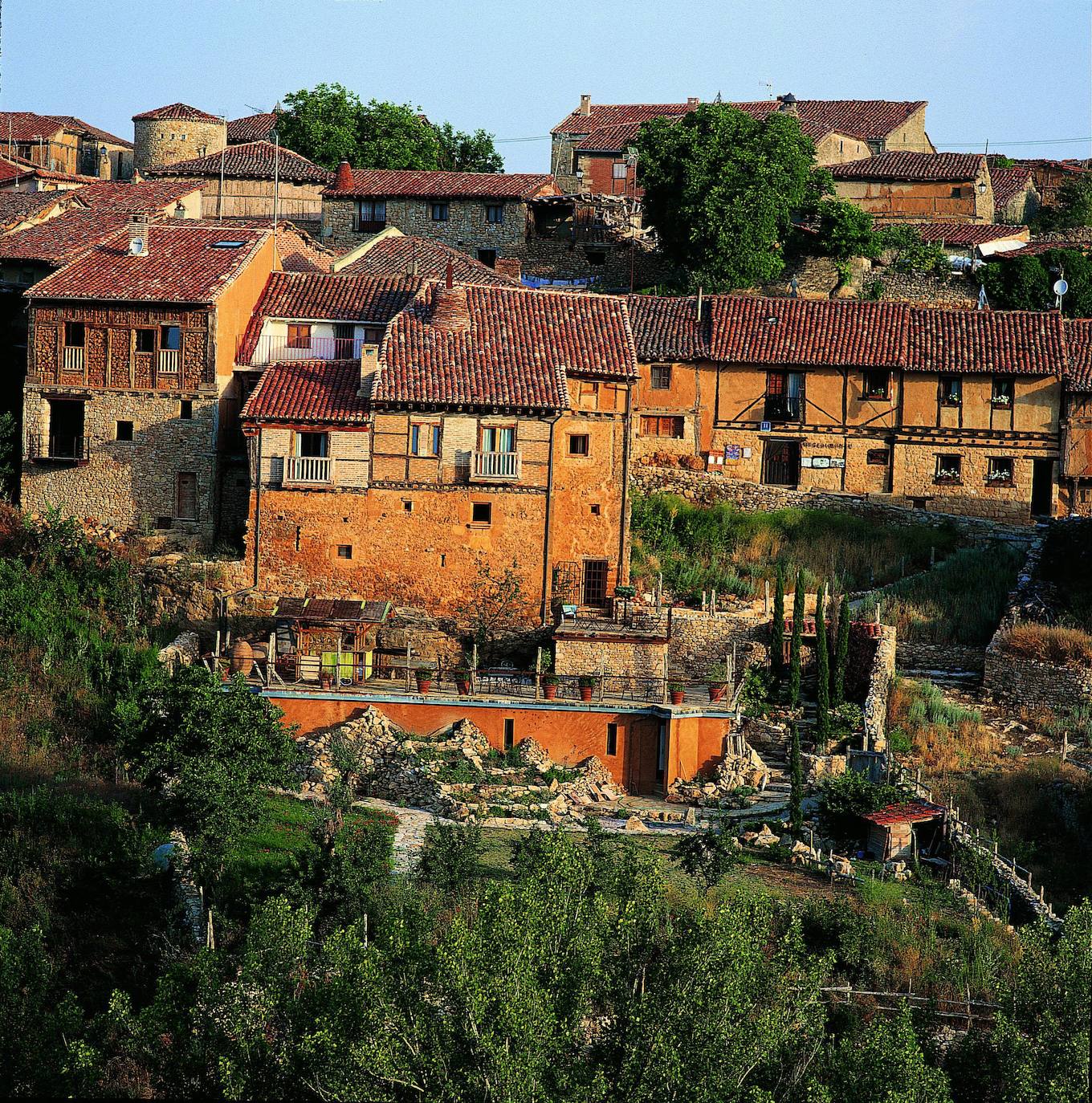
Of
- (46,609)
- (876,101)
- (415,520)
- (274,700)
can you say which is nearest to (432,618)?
(415,520)

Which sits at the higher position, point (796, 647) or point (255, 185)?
point (255, 185)

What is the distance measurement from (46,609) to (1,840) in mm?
8812

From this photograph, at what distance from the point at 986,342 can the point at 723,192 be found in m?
10.3

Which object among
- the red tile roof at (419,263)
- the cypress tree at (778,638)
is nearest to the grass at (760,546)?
the cypress tree at (778,638)

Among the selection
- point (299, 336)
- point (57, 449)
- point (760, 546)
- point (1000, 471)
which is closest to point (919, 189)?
point (1000, 471)

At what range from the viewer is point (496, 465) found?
3956 centimetres

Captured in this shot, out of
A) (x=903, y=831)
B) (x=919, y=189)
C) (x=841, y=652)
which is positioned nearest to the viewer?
(x=903, y=831)

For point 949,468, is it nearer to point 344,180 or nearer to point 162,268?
point 162,268

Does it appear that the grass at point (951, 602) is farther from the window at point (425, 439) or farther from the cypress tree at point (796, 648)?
the window at point (425, 439)

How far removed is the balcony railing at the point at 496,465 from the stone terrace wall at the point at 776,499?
7733 millimetres

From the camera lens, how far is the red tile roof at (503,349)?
39312 millimetres

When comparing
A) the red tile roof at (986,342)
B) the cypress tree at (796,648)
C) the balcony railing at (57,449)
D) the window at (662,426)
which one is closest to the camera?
the cypress tree at (796,648)

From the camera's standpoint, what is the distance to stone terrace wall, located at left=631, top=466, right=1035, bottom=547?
46.1 m

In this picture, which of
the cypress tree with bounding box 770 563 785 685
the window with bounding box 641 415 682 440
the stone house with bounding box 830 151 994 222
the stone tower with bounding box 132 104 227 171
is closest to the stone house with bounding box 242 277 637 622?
the cypress tree with bounding box 770 563 785 685
